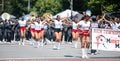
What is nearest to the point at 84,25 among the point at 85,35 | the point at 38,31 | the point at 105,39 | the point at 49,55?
the point at 85,35

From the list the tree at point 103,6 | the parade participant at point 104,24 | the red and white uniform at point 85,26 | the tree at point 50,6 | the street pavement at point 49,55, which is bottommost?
the street pavement at point 49,55

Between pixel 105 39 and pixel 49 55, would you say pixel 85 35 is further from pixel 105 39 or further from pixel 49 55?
pixel 49 55

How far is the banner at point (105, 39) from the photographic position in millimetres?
21125

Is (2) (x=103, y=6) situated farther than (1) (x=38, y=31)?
Yes

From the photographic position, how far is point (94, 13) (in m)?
66.2

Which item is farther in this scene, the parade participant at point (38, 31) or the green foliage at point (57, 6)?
the green foliage at point (57, 6)

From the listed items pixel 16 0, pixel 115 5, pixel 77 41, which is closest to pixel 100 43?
pixel 77 41

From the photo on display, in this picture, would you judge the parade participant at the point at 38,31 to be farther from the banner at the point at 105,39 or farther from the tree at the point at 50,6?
the tree at the point at 50,6

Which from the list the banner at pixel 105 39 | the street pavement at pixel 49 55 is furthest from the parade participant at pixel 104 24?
the banner at pixel 105 39

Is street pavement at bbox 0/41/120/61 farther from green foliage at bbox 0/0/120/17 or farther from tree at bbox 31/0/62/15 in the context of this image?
tree at bbox 31/0/62/15

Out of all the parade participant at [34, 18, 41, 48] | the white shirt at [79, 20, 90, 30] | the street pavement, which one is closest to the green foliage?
the parade participant at [34, 18, 41, 48]

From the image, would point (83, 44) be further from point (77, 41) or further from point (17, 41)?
point (17, 41)

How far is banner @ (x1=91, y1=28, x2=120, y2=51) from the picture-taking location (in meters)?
21.1

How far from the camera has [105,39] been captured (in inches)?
836
